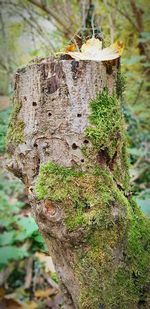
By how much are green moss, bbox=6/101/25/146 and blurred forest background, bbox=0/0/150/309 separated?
1322 millimetres

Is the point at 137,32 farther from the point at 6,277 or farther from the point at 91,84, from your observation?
the point at 91,84

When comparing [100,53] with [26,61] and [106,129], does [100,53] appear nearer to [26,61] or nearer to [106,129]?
[106,129]

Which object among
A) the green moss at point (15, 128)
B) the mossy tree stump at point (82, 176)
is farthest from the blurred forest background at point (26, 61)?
the mossy tree stump at point (82, 176)

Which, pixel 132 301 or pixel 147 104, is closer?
pixel 132 301

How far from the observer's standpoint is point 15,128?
145 cm

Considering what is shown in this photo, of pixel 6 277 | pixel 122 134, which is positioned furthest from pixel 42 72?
pixel 6 277

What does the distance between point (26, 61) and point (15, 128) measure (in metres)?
1.78

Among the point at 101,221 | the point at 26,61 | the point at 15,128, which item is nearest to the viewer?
the point at 101,221

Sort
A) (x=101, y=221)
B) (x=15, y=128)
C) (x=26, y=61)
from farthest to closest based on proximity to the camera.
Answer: (x=26, y=61)
(x=15, y=128)
(x=101, y=221)

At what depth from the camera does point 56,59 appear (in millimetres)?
1400

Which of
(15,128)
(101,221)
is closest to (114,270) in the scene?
(101,221)

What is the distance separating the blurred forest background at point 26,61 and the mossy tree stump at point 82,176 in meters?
1.43

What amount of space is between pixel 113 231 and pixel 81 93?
1.55 ft

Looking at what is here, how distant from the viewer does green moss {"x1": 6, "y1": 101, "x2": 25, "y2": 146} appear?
1.42 m
